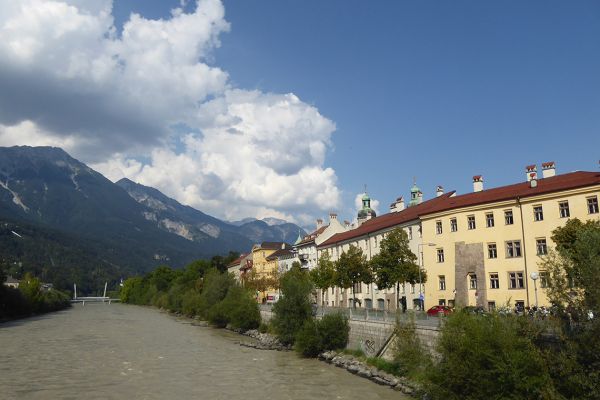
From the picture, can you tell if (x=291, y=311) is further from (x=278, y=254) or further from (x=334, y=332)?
(x=278, y=254)

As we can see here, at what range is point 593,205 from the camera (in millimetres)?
44156

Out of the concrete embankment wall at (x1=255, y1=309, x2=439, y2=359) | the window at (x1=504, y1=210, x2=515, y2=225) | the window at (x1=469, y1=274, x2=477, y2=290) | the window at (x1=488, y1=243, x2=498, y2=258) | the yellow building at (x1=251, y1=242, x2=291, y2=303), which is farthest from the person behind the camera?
the yellow building at (x1=251, y1=242, x2=291, y2=303)

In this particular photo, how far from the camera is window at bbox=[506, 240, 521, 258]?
49500 mm

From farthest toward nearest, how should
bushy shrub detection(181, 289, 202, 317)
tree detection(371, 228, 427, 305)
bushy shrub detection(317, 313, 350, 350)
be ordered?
bushy shrub detection(181, 289, 202, 317)
tree detection(371, 228, 427, 305)
bushy shrub detection(317, 313, 350, 350)

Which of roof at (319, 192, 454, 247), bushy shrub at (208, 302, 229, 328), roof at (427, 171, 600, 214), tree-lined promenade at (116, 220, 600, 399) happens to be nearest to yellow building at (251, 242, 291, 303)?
bushy shrub at (208, 302, 229, 328)

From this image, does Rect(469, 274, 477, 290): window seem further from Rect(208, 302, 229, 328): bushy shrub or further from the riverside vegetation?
the riverside vegetation

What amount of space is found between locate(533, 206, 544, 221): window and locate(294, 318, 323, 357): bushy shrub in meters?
23.4

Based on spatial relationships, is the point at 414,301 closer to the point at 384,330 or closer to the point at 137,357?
the point at 384,330

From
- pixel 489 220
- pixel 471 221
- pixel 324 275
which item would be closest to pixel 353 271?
pixel 324 275

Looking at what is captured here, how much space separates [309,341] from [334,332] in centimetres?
253

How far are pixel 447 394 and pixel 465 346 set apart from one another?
2764 millimetres

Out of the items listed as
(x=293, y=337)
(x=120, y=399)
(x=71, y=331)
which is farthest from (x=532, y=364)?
(x=71, y=331)

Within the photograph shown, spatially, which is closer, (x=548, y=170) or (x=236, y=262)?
(x=548, y=170)

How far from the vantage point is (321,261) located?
73.1 meters
